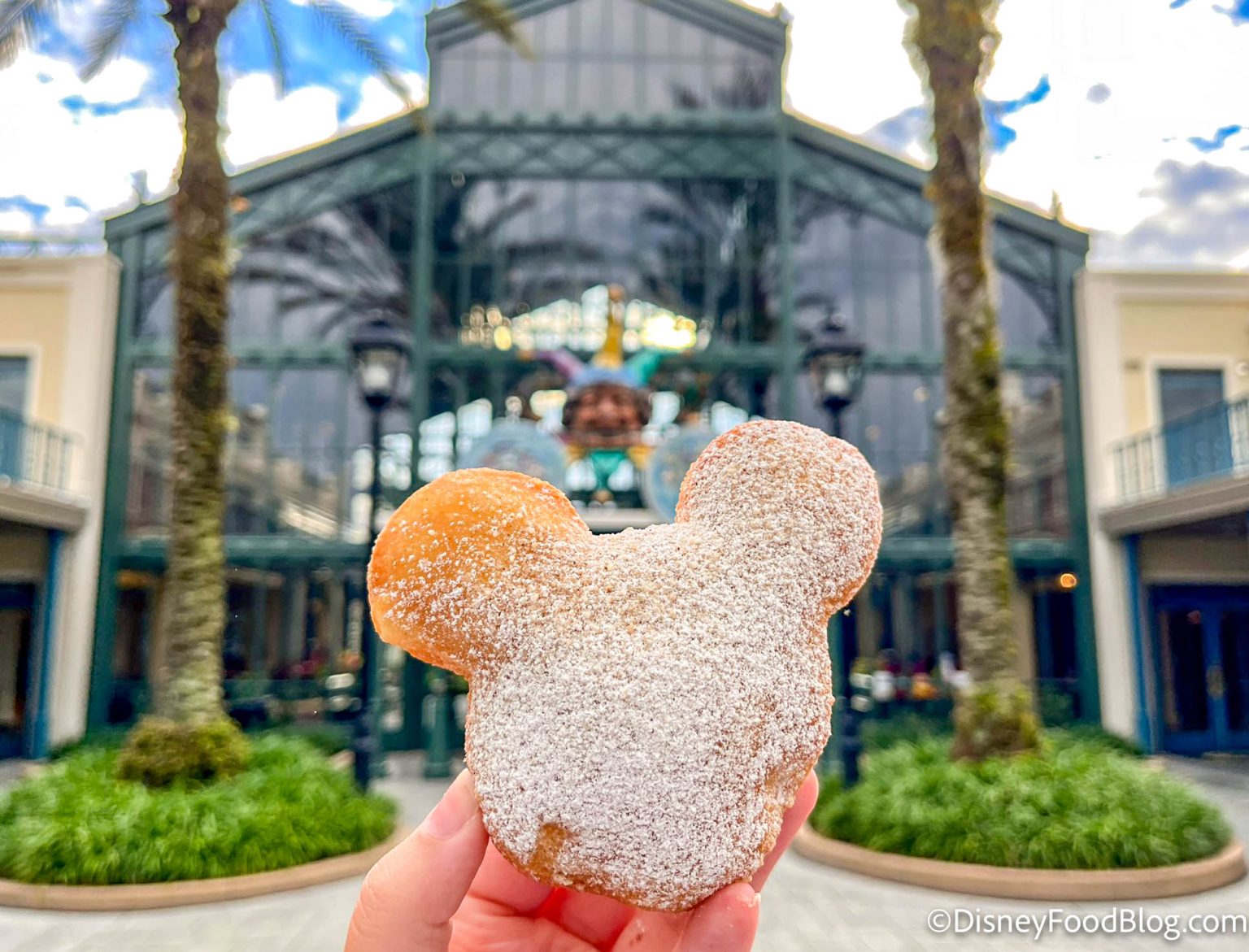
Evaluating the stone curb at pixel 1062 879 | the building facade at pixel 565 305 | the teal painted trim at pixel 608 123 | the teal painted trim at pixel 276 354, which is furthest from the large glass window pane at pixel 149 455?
the stone curb at pixel 1062 879

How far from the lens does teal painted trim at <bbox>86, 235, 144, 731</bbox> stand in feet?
43.9

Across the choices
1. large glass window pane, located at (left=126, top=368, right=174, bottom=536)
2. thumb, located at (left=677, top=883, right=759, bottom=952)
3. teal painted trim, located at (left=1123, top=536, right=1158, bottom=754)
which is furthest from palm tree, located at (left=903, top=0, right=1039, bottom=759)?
large glass window pane, located at (left=126, top=368, right=174, bottom=536)

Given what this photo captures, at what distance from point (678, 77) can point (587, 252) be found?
134 inches

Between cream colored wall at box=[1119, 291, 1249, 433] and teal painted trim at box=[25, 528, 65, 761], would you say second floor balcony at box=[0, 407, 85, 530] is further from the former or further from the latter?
cream colored wall at box=[1119, 291, 1249, 433]

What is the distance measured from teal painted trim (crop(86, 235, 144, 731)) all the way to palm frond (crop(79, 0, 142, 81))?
4.65 meters

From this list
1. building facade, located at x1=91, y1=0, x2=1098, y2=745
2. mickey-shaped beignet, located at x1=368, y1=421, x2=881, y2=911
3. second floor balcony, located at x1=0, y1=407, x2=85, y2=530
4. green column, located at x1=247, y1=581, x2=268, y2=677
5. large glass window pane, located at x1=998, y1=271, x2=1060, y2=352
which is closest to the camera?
mickey-shaped beignet, located at x1=368, y1=421, x2=881, y2=911

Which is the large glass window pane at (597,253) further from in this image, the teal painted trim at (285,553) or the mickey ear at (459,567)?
the mickey ear at (459,567)

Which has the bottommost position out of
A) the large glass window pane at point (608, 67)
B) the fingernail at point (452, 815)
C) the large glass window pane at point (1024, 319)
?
the fingernail at point (452, 815)

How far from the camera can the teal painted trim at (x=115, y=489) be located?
13383 millimetres

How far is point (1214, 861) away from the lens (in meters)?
6.88

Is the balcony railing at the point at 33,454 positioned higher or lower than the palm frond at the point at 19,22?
lower

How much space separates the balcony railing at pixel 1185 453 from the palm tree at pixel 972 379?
5.61m

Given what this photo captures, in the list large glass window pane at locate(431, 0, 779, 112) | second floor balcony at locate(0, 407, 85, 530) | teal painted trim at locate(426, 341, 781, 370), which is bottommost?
second floor balcony at locate(0, 407, 85, 530)

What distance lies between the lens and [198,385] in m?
7.96
